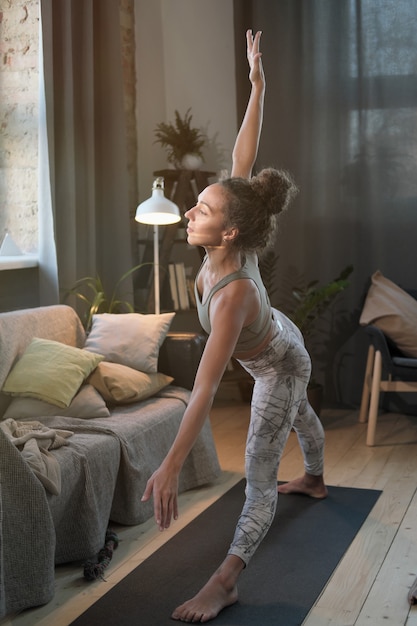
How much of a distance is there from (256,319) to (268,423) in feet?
1.13

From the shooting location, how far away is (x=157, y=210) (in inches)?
159

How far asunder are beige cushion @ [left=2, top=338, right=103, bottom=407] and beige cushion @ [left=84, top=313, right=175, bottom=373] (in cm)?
20

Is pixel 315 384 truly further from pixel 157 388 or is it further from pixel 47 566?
pixel 47 566

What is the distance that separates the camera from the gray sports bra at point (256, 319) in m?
2.37

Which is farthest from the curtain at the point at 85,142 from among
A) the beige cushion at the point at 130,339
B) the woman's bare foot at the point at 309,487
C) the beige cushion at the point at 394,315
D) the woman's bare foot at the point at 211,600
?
the woman's bare foot at the point at 211,600

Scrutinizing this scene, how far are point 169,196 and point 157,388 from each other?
6.03 ft

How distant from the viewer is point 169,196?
511 cm

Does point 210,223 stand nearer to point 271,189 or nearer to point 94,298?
point 271,189

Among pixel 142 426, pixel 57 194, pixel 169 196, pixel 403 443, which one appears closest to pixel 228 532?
pixel 142 426

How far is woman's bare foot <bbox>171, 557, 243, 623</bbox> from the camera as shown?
2.36 meters

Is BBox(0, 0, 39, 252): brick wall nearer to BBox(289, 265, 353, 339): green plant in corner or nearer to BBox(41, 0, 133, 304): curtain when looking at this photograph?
BBox(41, 0, 133, 304): curtain

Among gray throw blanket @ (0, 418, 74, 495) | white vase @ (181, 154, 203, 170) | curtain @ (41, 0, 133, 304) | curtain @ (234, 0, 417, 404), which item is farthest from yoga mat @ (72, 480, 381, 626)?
white vase @ (181, 154, 203, 170)

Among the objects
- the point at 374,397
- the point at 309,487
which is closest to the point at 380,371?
the point at 374,397

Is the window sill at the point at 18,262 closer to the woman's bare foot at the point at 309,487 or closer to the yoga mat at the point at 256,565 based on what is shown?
the yoga mat at the point at 256,565
